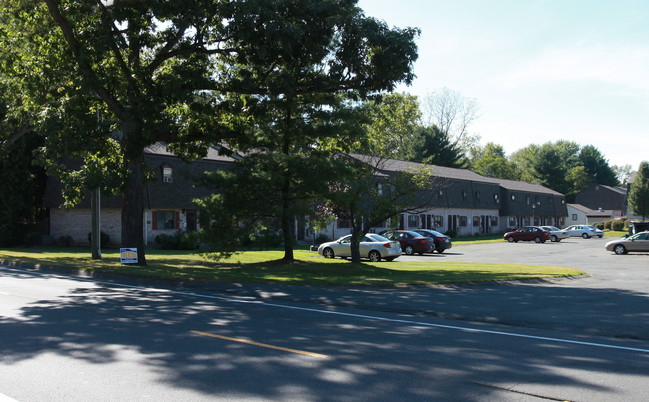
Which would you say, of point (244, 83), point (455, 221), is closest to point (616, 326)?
point (244, 83)

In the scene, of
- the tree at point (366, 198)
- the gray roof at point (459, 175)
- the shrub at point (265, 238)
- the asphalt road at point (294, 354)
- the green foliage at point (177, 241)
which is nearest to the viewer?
the asphalt road at point (294, 354)

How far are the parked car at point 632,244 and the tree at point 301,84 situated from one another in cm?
2307

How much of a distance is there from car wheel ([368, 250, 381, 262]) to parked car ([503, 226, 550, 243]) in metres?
28.9

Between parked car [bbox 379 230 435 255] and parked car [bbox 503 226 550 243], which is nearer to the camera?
parked car [bbox 379 230 435 255]

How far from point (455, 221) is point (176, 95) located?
50.3m

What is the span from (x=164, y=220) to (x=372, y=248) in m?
18.0

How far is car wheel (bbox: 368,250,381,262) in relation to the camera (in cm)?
2922

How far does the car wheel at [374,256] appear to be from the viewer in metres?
29.2

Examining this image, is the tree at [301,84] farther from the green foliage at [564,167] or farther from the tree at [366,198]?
the green foliage at [564,167]

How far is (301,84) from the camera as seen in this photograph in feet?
66.6

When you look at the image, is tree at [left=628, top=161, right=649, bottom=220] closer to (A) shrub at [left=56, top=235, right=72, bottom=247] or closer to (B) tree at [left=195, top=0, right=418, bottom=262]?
(B) tree at [left=195, top=0, right=418, bottom=262]

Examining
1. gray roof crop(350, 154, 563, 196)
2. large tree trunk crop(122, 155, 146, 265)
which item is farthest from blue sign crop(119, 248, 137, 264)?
gray roof crop(350, 154, 563, 196)

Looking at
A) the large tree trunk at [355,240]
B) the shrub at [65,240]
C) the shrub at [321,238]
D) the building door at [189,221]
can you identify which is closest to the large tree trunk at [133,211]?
the large tree trunk at [355,240]

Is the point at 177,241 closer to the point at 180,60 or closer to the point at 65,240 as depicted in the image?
the point at 65,240
